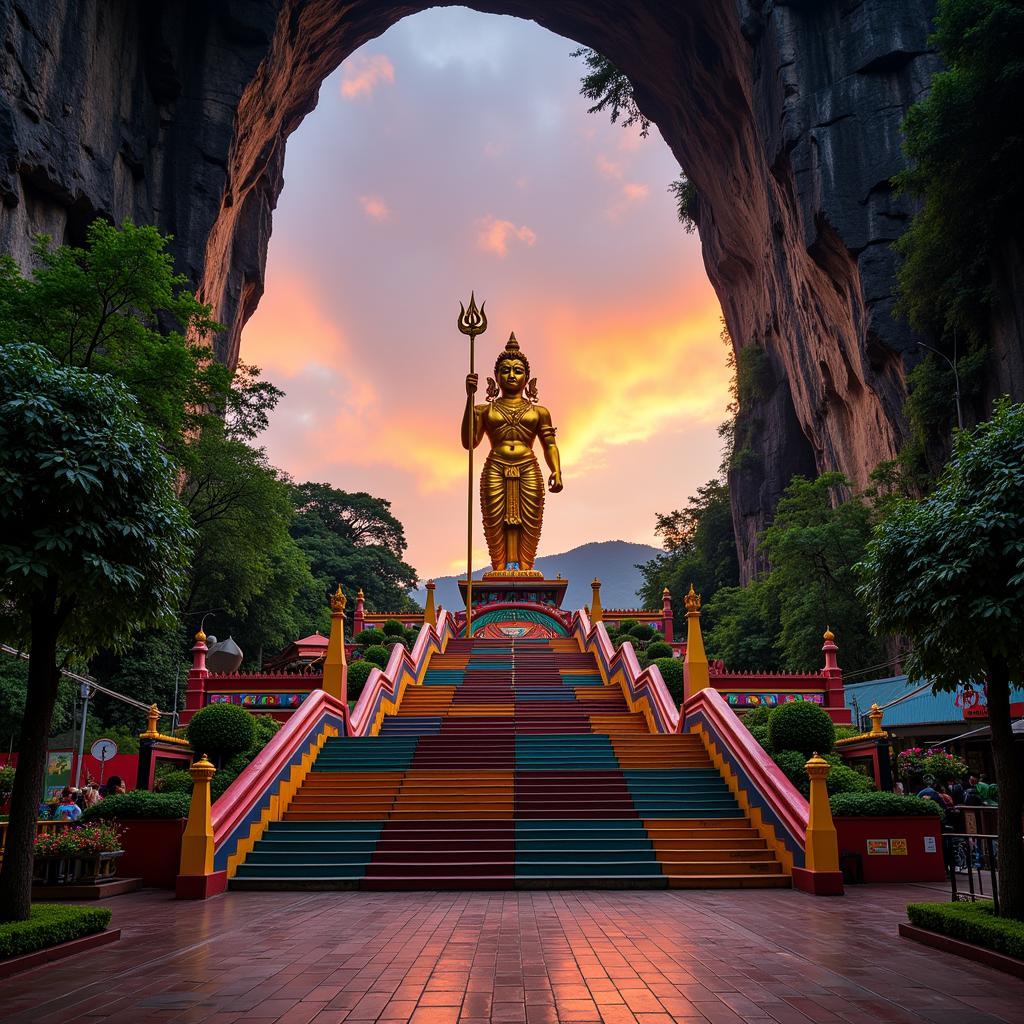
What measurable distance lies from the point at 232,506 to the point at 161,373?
1052cm

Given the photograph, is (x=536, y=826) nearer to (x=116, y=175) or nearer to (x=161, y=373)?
(x=161, y=373)

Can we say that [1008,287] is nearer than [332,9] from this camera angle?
Yes

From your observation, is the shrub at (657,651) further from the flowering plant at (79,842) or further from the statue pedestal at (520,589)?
the flowering plant at (79,842)

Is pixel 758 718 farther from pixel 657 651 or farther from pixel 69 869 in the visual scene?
pixel 69 869

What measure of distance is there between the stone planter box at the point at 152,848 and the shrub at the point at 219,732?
2286mm

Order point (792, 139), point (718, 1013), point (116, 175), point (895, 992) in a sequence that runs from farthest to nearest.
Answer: point (792, 139), point (116, 175), point (895, 992), point (718, 1013)

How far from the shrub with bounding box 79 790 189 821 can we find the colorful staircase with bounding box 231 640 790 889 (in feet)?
3.46

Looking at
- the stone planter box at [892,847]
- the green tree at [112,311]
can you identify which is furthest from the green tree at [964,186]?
the green tree at [112,311]

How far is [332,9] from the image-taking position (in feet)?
122

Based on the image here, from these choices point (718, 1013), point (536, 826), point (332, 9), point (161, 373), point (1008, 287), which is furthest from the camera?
point (332, 9)

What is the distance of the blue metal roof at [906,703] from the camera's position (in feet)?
63.8

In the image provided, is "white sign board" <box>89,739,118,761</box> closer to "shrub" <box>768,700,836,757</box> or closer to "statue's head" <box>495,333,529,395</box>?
"shrub" <box>768,700,836,757</box>

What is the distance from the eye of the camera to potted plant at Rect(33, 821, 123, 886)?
31.3 feet

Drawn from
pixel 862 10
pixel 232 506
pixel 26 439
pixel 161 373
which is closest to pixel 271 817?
pixel 26 439
